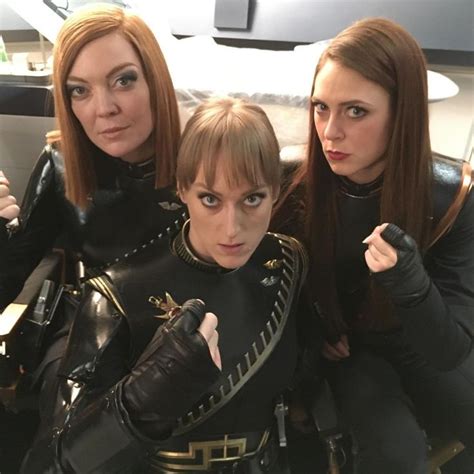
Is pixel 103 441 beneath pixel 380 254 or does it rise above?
beneath

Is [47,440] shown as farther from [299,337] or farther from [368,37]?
[368,37]

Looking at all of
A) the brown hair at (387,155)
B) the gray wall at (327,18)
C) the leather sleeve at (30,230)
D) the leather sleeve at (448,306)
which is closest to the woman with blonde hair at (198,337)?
the brown hair at (387,155)

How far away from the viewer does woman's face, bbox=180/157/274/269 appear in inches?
Result: 31.6

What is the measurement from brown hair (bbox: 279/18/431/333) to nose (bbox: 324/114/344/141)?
0.10m

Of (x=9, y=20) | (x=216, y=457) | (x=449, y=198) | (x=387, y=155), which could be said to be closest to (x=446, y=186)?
(x=449, y=198)

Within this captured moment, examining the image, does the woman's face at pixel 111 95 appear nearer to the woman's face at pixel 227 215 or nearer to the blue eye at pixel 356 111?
the woman's face at pixel 227 215

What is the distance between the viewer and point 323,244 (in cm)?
112

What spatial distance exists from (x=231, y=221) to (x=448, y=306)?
497 millimetres

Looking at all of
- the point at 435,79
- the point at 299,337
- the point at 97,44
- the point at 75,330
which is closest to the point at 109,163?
the point at 97,44

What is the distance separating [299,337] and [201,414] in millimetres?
314

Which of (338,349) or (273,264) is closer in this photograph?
(273,264)

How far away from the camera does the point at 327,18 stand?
6.88 ft

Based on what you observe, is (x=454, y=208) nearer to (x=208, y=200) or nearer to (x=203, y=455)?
(x=208, y=200)

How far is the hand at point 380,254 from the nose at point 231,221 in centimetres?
24
